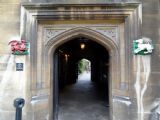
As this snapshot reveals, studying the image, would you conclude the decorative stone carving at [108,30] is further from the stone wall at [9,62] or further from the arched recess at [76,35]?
the stone wall at [9,62]

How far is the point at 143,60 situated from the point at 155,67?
A: 27cm

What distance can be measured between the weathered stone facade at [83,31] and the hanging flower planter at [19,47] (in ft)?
0.32

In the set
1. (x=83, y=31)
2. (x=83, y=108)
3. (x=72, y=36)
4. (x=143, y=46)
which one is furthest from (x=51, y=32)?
(x=83, y=108)

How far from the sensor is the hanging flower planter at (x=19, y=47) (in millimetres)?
3684

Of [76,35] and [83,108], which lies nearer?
[76,35]

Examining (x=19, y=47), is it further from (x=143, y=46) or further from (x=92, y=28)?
(x=143, y=46)

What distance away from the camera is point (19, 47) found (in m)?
3.69

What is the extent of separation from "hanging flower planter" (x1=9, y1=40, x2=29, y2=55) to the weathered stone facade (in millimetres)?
98

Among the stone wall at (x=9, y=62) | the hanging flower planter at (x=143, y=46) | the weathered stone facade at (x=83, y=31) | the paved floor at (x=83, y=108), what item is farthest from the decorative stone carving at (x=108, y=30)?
the paved floor at (x=83, y=108)

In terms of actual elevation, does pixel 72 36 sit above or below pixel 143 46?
above

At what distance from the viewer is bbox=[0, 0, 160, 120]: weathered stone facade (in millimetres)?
3684

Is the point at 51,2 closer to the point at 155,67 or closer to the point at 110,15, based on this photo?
the point at 110,15

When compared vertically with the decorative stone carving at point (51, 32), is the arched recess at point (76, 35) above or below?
below

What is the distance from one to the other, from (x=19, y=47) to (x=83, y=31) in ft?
4.23
